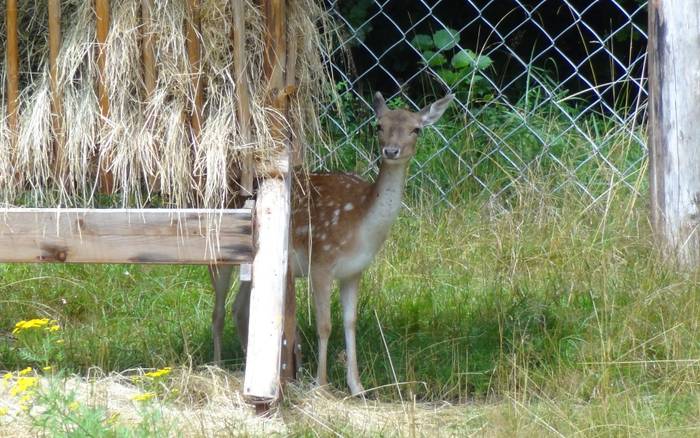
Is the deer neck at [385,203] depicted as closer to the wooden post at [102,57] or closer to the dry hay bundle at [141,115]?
the dry hay bundle at [141,115]

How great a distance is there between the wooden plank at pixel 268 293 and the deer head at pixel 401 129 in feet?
Answer: 3.20

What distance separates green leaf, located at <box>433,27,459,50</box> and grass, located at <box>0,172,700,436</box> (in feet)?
3.55

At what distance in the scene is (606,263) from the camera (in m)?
5.57

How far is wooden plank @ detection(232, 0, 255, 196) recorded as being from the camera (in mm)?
4246

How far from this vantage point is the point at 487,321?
5.40m

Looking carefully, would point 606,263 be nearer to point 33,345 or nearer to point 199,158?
point 199,158

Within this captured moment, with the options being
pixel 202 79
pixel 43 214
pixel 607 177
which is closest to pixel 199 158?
pixel 202 79

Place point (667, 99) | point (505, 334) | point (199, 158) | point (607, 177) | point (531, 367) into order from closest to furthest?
point (199, 158), point (531, 367), point (505, 334), point (667, 99), point (607, 177)

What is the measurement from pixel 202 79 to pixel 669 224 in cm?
237

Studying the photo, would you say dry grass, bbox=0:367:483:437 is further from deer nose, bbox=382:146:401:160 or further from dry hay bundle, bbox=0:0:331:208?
deer nose, bbox=382:146:401:160

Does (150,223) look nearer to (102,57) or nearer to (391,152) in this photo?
(102,57)

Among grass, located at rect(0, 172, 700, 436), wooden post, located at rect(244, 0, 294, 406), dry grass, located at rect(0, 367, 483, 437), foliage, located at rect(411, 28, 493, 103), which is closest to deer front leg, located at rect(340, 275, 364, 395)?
grass, located at rect(0, 172, 700, 436)

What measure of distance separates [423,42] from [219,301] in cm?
284

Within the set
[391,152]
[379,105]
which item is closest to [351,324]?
[391,152]
